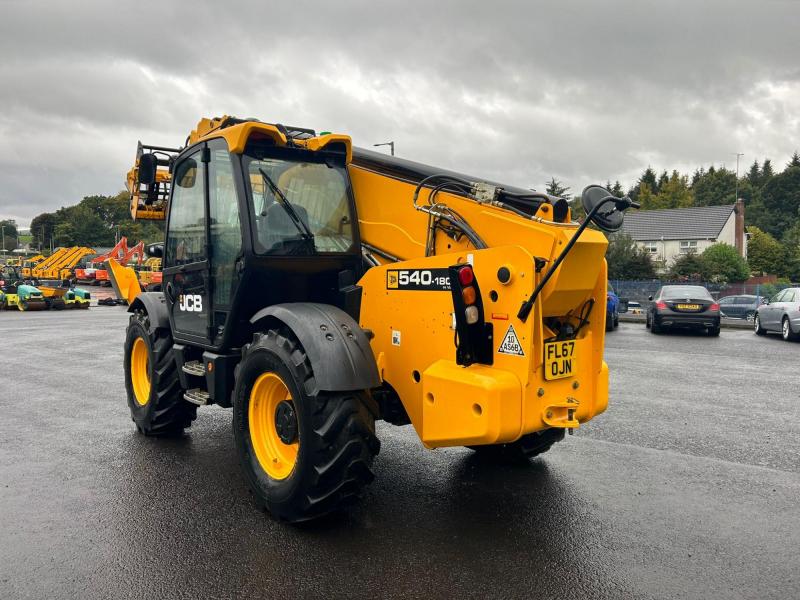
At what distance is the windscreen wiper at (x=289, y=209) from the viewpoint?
477cm

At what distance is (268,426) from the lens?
455 cm

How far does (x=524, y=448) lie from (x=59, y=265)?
42746 millimetres

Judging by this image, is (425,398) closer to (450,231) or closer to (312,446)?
(312,446)

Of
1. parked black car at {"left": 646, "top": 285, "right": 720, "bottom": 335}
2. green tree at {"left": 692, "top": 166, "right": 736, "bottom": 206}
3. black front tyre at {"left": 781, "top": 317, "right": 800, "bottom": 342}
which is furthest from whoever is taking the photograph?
green tree at {"left": 692, "top": 166, "right": 736, "bottom": 206}

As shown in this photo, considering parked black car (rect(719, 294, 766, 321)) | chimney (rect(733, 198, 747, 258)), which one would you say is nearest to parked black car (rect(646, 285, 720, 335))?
parked black car (rect(719, 294, 766, 321))

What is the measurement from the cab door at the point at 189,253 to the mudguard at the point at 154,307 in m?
0.17

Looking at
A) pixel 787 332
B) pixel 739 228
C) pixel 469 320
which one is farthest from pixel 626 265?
pixel 469 320

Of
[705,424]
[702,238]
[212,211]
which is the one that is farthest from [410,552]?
[702,238]

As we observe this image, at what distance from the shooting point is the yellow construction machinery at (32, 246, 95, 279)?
132 feet

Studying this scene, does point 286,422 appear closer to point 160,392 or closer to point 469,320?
point 469,320

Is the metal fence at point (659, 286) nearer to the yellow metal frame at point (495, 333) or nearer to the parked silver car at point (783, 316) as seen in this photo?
the parked silver car at point (783, 316)

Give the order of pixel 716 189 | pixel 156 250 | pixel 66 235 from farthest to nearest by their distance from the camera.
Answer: pixel 716 189 < pixel 66 235 < pixel 156 250

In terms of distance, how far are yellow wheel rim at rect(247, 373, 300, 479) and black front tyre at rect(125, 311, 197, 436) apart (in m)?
1.76

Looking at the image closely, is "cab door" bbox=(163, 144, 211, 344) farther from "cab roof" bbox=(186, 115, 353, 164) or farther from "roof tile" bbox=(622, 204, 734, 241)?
"roof tile" bbox=(622, 204, 734, 241)
